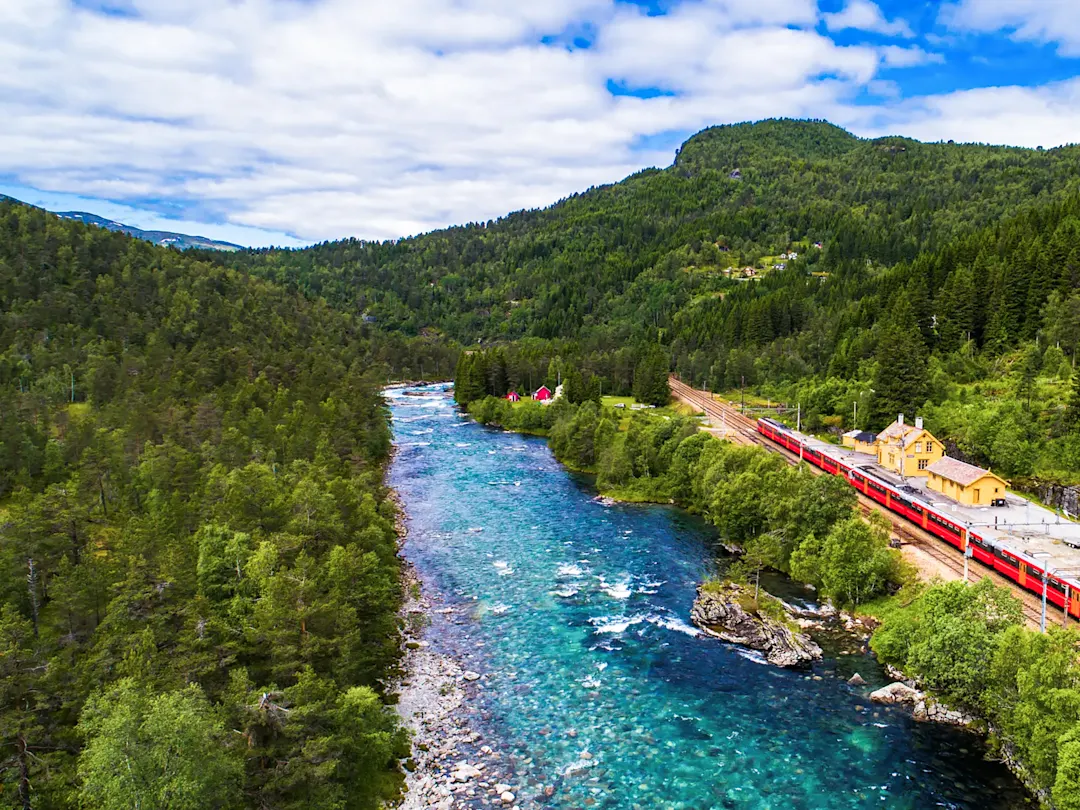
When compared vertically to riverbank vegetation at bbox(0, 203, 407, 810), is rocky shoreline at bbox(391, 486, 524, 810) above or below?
below

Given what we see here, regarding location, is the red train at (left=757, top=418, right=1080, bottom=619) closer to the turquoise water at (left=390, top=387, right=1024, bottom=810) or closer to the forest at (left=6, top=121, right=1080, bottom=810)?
the forest at (left=6, top=121, right=1080, bottom=810)

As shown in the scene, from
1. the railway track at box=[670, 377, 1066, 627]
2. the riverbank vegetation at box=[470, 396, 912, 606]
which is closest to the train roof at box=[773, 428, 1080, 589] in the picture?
the railway track at box=[670, 377, 1066, 627]

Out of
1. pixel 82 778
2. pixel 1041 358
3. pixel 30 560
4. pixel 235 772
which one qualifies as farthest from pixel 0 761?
pixel 1041 358

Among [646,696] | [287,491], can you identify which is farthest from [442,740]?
[287,491]

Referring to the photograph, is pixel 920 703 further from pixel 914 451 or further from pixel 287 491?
pixel 287 491

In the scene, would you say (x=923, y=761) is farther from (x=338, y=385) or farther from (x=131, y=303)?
(x=131, y=303)

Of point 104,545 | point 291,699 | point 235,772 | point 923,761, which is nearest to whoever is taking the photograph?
point 235,772
